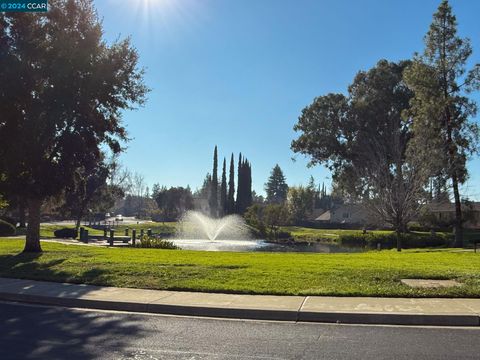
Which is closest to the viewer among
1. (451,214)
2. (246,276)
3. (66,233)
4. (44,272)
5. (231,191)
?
(246,276)

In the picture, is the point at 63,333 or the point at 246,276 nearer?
the point at 63,333

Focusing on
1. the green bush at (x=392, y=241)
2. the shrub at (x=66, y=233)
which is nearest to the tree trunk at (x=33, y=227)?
the shrub at (x=66, y=233)

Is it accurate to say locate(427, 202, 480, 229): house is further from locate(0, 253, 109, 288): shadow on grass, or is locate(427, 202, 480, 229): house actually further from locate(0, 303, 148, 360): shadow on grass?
locate(0, 303, 148, 360): shadow on grass

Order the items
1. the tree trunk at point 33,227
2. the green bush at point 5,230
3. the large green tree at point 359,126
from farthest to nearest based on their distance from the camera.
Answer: the large green tree at point 359,126
the green bush at point 5,230
the tree trunk at point 33,227

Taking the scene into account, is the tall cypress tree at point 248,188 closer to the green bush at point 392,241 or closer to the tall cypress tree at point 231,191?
the tall cypress tree at point 231,191

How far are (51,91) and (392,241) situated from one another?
30.0m

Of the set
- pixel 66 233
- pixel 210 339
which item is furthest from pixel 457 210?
pixel 210 339

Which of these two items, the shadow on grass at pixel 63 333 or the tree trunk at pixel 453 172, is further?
the tree trunk at pixel 453 172

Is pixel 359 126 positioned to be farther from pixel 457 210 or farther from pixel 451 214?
pixel 451 214

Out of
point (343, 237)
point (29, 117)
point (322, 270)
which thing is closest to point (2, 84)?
point (29, 117)

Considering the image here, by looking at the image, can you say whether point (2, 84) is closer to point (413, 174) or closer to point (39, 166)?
point (39, 166)

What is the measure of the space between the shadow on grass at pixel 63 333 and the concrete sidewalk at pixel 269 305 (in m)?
0.53

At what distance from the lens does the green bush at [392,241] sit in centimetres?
3744

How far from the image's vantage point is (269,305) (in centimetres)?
867
